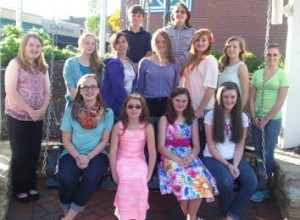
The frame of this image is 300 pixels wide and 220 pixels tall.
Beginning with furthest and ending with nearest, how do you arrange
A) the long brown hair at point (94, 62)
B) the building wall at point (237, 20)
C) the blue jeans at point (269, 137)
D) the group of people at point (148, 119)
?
the building wall at point (237, 20) → the blue jeans at point (269, 137) → the long brown hair at point (94, 62) → the group of people at point (148, 119)

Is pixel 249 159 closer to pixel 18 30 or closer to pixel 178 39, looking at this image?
pixel 178 39

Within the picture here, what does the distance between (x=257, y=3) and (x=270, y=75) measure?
12.8 meters

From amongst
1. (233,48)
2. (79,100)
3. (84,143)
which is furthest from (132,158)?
(233,48)

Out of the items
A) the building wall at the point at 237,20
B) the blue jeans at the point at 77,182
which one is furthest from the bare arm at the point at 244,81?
the building wall at the point at 237,20

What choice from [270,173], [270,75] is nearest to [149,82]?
[270,75]

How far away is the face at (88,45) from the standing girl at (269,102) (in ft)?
5.71

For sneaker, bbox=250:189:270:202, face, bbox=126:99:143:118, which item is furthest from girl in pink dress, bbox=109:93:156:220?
sneaker, bbox=250:189:270:202

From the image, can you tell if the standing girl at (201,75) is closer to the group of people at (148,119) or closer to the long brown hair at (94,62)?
the group of people at (148,119)

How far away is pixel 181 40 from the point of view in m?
4.50

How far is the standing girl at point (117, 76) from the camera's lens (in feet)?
13.1

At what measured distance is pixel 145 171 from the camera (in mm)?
3598

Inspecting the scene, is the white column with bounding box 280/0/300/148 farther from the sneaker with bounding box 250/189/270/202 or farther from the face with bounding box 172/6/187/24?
the face with bounding box 172/6/187/24

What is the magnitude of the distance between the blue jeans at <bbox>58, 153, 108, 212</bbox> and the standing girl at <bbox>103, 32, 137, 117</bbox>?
724 mm

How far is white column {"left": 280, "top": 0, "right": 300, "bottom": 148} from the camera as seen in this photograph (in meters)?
5.00
